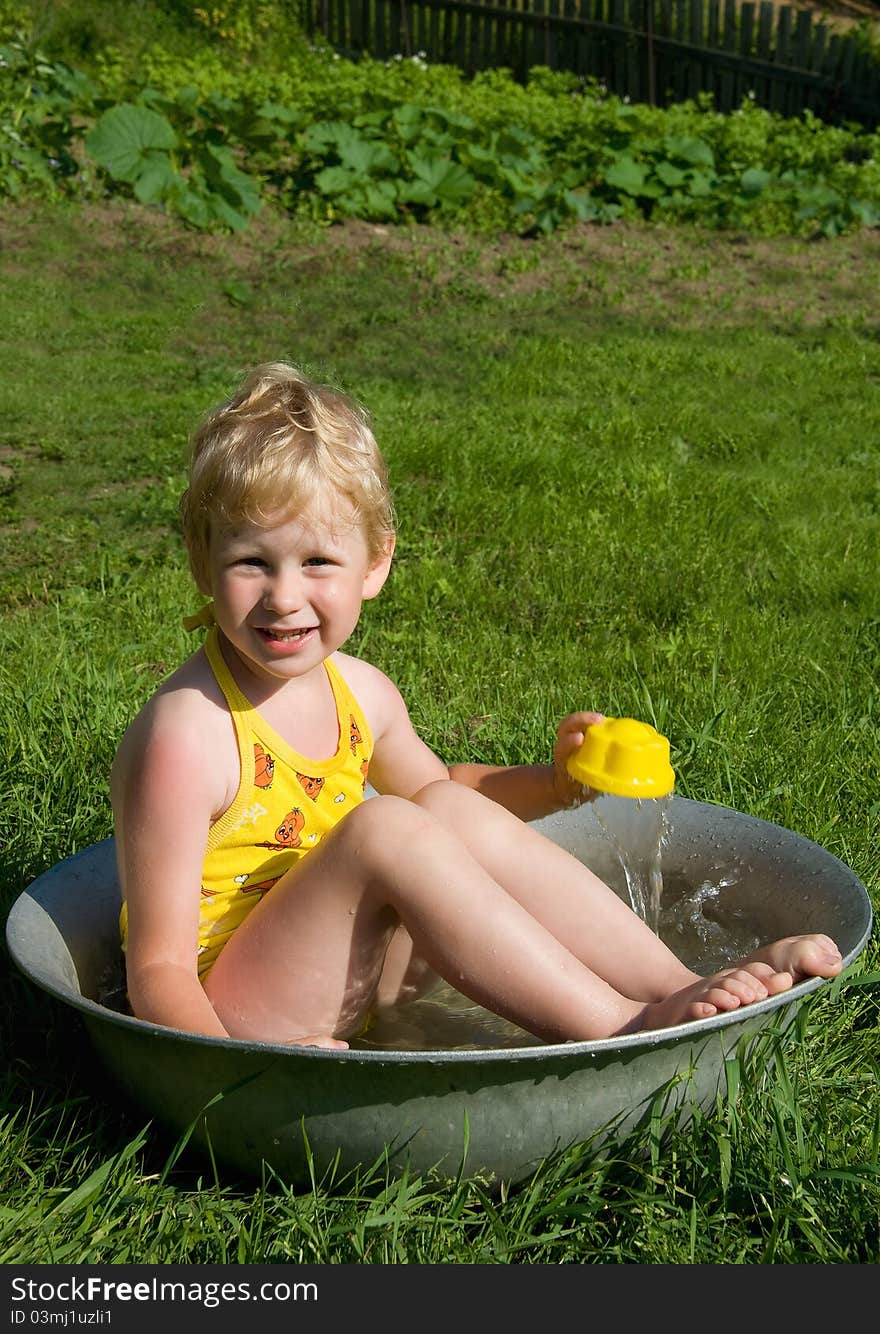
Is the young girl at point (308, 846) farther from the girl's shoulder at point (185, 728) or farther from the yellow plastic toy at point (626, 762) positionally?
the yellow plastic toy at point (626, 762)

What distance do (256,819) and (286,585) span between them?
13.9 inches

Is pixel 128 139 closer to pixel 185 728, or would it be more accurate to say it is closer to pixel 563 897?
pixel 185 728

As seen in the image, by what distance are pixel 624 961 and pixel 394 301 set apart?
5050 millimetres

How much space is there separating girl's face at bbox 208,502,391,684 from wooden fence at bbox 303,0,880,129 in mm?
10211

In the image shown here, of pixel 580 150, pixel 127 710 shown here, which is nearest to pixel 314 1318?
pixel 127 710

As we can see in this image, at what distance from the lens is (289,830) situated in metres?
2.18

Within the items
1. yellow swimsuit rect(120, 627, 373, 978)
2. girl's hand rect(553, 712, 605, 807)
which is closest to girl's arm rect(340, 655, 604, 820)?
girl's hand rect(553, 712, 605, 807)

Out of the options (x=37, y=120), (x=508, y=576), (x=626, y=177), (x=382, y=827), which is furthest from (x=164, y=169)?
(x=382, y=827)

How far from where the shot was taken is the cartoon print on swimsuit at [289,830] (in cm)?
217

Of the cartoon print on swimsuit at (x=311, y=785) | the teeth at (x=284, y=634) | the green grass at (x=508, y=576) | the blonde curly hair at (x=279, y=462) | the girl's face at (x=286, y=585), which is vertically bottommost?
the green grass at (x=508, y=576)

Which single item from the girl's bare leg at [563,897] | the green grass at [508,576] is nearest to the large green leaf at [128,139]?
the green grass at [508,576]

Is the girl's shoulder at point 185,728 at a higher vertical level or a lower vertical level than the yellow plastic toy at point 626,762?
higher

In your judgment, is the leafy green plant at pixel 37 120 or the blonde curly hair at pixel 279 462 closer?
the blonde curly hair at pixel 279 462

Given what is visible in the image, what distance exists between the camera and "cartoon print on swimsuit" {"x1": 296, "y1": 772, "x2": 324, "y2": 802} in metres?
2.19
